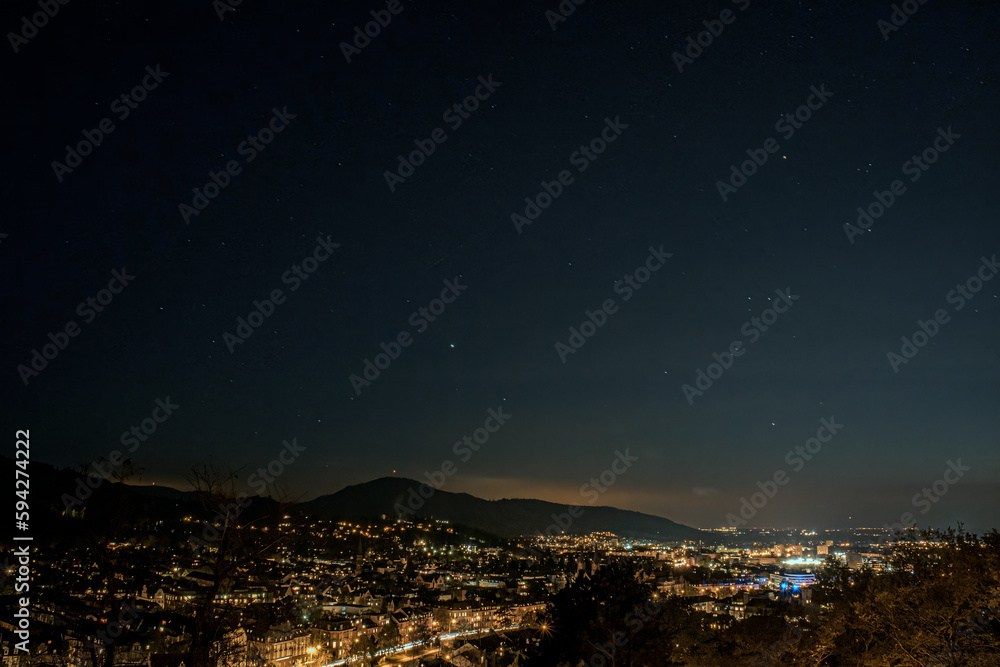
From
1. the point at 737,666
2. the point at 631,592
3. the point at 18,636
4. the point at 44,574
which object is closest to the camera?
the point at 18,636

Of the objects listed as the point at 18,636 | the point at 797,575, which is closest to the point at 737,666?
the point at 18,636

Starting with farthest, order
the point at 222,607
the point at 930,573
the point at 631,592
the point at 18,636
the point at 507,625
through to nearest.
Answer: the point at 507,625 → the point at 631,592 → the point at 930,573 → the point at 18,636 → the point at 222,607

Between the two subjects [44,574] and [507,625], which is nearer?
[44,574]

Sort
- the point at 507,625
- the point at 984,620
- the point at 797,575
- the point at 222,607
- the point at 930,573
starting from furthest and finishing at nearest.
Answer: the point at 797,575, the point at 507,625, the point at 930,573, the point at 984,620, the point at 222,607

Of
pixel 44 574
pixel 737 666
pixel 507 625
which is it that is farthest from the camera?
pixel 507 625

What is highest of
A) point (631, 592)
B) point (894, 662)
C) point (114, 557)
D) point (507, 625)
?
point (114, 557)

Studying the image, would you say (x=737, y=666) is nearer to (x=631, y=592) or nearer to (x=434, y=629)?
(x=631, y=592)

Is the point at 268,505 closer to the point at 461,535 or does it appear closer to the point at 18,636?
the point at 18,636

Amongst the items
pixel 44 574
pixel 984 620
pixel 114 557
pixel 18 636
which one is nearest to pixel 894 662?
pixel 984 620

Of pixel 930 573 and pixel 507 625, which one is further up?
pixel 930 573
